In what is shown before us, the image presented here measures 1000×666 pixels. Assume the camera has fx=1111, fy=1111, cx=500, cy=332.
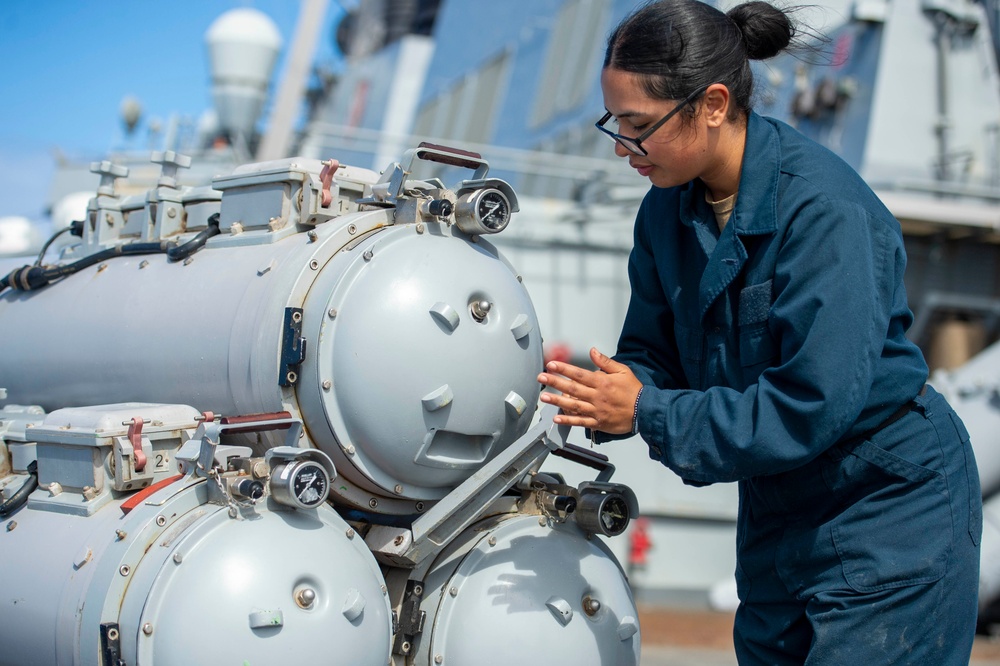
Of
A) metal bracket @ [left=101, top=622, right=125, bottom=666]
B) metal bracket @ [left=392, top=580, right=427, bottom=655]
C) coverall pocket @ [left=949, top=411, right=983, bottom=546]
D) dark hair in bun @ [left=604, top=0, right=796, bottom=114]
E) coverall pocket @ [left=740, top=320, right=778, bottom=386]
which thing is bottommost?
metal bracket @ [left=392, top=580, right=427, bottom=655]

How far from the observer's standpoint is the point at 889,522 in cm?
221

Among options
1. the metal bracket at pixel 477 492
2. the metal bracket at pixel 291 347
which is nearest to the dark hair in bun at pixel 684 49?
the metal bracket at pixel 477 492

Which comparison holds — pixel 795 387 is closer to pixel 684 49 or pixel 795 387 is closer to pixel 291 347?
pixel 684 49

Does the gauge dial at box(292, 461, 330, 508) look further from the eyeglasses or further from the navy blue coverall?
the eyeglasses

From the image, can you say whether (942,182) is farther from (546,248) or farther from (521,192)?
(521,192)

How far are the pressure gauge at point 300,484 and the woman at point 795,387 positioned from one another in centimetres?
56

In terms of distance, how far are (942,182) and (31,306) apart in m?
7.56

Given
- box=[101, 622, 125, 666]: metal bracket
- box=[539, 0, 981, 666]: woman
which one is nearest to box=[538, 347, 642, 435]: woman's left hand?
box=[539, 0, 981, 666]: woman

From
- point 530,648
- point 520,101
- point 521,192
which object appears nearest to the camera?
point 530,648

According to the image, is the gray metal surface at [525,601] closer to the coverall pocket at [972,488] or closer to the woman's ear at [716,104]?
the coverall pocket at [972,488]

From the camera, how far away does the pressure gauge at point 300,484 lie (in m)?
2.37

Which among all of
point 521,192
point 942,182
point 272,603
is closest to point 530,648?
point 272,603

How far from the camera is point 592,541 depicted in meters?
2.85

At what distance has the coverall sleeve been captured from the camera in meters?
2.08
